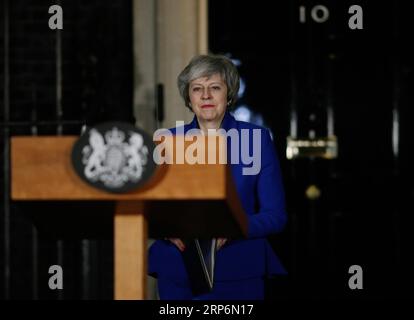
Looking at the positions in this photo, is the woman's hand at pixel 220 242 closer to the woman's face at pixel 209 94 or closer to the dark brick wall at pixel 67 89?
the woman's face at pixel 209 94

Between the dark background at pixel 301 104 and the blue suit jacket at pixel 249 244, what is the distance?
2.59 meters

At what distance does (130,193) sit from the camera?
178 cm

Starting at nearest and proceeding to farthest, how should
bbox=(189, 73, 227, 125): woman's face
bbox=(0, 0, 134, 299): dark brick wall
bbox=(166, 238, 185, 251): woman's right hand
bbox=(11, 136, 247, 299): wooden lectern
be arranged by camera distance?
bbox=(11, 136, 247, 299): wooden lectern < bbox=(166, 238, 185, 251): woman's right hand < bbox=(189, 73, 227, 125): woman's face < bbox=(0, 0, 134, 299): dark brick wall

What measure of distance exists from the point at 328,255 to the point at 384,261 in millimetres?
281

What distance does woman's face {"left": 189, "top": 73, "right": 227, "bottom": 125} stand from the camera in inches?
108

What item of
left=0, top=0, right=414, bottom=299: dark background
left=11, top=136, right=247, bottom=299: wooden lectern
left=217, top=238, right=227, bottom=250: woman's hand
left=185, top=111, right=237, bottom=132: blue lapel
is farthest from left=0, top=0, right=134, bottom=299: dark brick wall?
left=11, top=136, right=247, bottom=299: wooden lectern

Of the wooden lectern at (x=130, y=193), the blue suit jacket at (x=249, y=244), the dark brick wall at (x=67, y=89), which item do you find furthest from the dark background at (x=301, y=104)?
the wooden lectern at (x=130, y=193)

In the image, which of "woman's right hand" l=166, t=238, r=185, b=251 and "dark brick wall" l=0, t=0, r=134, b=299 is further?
"dark brick wall" l=0, t=0, r=134, b=299

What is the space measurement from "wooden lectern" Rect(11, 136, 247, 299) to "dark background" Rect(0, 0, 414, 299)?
11.0ft

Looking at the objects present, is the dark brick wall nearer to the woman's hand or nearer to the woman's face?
the woman's face

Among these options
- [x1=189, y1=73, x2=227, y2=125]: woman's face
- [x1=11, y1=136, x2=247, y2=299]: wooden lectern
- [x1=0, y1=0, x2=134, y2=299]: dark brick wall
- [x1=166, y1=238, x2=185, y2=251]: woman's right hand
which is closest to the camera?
[x1=11, y1=136, x2=247, y2=299]: wooden lectern

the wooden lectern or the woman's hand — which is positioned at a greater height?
the wooden lectern

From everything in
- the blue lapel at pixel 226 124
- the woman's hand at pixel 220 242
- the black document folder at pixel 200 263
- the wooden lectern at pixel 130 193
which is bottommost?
the black document folder at pixel 200 263

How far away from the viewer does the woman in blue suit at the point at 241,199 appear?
2604mm
